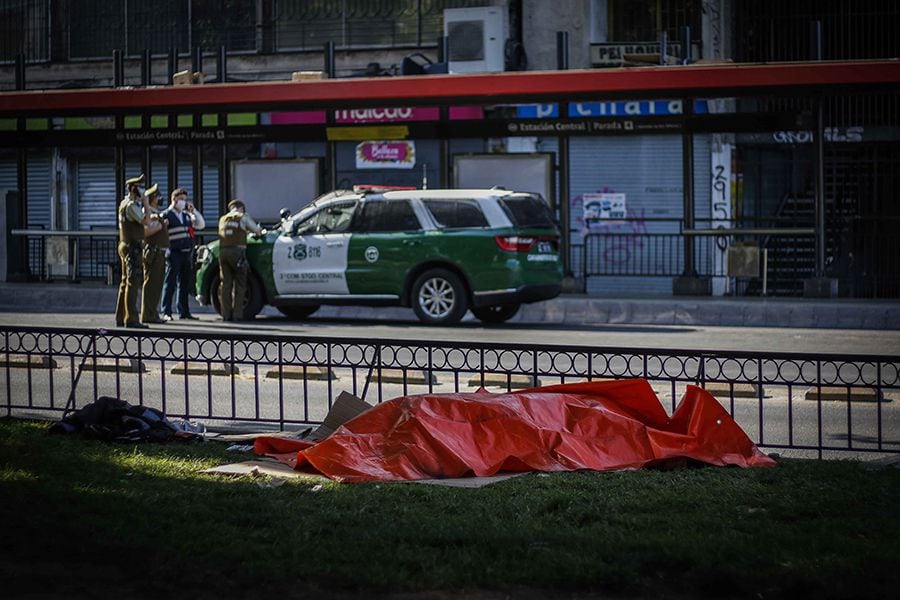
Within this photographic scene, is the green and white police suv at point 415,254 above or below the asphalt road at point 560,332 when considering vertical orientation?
above

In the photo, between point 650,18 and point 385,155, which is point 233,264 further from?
point 650,18

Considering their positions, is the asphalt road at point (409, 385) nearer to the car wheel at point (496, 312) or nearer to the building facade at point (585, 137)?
the car wheel at point (496, 312)

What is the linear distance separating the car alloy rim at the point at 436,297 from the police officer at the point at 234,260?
2729mm

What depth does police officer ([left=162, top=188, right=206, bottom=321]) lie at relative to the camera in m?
21.5

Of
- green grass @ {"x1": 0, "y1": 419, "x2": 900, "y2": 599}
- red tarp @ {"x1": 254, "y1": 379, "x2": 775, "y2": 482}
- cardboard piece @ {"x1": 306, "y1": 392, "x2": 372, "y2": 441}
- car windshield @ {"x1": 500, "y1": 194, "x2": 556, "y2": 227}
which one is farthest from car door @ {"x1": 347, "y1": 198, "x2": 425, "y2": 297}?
green grass @ {"x1": 0, "y1": 419, "x2": 900, "y2": 599}

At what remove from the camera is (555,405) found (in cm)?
887

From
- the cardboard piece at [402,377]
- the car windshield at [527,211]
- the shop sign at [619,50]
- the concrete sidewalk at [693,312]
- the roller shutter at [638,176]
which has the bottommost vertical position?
the cardboard piece at [402,377]

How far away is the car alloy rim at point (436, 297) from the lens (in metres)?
20.5

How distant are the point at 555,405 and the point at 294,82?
1842cm

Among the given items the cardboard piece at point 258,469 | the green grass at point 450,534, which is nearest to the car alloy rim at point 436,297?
the cardboard piece at point 258,469

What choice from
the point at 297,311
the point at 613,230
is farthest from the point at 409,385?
the point at 613,230

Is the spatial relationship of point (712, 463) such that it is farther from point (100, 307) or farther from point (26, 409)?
point (100, 307)

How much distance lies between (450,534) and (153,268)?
1426cm

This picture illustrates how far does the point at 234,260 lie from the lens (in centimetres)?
2133
